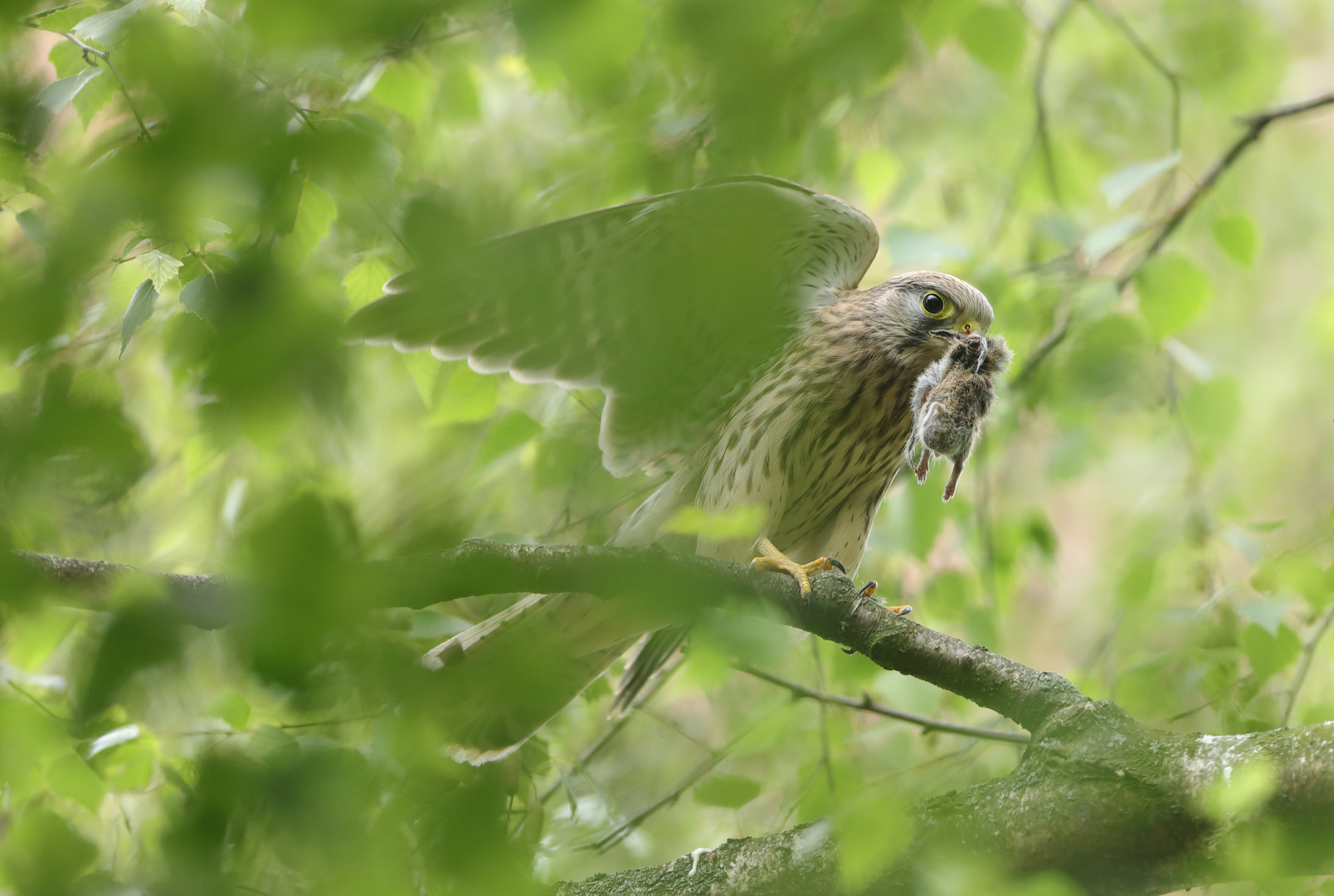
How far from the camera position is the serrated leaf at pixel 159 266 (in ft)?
4.17

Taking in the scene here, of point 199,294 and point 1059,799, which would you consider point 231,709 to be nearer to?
point 199,294

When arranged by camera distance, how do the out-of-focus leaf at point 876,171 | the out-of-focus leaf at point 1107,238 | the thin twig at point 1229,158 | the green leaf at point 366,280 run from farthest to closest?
the out-of-focus leaf at point 876,171 < the thin twig at point 1229,158 < the out-of-focus leaf at point 1107,238 < the green leaf at point 366,280

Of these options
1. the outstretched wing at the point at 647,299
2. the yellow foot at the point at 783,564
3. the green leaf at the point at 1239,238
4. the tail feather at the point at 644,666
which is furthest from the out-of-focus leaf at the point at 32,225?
the green leaf at the point at 1239,238

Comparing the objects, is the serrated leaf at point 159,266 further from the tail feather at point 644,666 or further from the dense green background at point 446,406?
the tail feather at point 644,666

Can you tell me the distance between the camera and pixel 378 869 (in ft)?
2.59

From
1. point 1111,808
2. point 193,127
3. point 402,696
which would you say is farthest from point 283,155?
point 1111,808

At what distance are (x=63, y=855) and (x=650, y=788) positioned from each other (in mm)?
3386

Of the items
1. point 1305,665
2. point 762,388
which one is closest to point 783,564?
point 762,388

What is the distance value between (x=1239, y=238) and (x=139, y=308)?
2992 millimetres

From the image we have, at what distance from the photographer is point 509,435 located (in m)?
2.47

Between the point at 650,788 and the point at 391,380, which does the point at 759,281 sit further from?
the point at 650,788

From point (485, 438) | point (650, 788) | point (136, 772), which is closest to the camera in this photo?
point (136, 772)

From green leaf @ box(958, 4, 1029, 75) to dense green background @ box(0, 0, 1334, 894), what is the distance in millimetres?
10

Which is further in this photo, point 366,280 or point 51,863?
point 366,280
